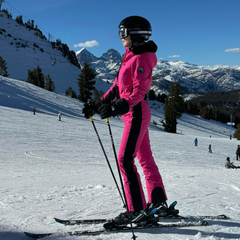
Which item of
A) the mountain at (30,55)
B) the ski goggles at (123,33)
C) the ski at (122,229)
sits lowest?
the ski at (122,229)

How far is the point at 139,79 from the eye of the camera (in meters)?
2.75

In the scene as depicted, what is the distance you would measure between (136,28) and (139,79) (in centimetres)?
65

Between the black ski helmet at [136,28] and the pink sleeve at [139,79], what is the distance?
1.02 feet

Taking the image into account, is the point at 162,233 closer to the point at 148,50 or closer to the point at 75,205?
the point at 75,205

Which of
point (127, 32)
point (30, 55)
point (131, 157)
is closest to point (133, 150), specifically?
point (131, 157)

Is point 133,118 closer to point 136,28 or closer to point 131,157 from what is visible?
point 131,157

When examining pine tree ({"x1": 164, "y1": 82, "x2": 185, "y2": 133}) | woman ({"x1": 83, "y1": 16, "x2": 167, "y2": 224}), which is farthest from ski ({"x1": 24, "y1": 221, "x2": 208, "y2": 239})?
pine tree ({"x1": 164, "y1": 82, "x2": 185, "y2": 133})

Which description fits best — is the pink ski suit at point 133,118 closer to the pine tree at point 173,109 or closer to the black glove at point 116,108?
the black glove at point 116,108

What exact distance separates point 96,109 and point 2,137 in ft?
54.3

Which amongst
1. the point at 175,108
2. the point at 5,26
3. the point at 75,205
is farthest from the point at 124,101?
the point at 5,26

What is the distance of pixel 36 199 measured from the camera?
404 centimetres

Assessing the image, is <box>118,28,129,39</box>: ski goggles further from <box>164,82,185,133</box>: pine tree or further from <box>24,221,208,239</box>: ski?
<box>164,82,185,133</box>: pine tree

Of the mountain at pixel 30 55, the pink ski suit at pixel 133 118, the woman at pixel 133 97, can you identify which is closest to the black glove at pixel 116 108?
the woman at pixel 133 97

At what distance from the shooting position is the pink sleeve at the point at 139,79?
2.71 m
